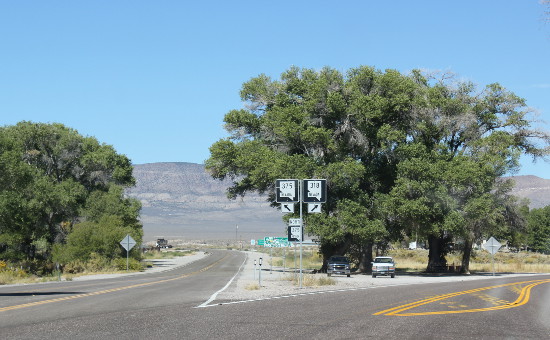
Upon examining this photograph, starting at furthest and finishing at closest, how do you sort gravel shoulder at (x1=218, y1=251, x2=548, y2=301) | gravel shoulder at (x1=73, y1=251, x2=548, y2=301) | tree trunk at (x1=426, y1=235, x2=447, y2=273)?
tree trunk at (x1=426, y1=235, x2=447, y2=273) < gravel shoulder at (x1=73, y1=251, x2=548, y2=301) < gravel shoulder at (x1=218, y1=251, x2=548, y2=301)

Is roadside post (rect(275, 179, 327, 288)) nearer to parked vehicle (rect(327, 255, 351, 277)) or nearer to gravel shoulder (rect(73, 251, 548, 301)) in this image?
gravel shoulder (rect(73, 251, 548, 301))

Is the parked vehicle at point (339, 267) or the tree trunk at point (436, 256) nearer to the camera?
the parked vehicle at point (339, 267)

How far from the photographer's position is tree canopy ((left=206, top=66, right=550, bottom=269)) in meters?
47.6

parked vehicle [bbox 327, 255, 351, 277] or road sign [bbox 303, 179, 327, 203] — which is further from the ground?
road sign [bbox 303, 179, 327, 203]

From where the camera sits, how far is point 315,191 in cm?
2884

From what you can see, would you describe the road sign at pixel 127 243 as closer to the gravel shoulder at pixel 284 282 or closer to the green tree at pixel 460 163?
the gravel shoulder at pixel 284 282

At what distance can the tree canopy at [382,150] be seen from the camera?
47.6 meters

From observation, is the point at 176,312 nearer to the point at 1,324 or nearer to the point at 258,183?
the point at 1,324

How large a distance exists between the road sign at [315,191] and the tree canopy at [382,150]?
59.0 feet

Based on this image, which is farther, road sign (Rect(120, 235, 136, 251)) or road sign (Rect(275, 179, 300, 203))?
road sign (Rect(120, 235, 136, 251))

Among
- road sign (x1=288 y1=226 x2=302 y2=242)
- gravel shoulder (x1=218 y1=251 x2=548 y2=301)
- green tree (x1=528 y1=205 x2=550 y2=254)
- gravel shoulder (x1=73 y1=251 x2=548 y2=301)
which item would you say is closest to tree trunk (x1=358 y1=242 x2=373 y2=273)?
gravel shoulder (x1=73 y1=251 x2=548 y2=301)

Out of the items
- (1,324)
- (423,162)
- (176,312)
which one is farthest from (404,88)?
(1,324)

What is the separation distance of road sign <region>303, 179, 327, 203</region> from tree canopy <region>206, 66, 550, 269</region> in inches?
708

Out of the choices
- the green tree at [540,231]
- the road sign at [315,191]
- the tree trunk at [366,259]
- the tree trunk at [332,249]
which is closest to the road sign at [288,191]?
the road sign at [315,191]
